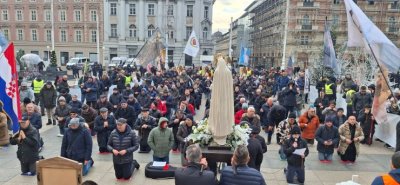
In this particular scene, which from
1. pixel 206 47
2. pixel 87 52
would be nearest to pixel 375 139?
pixel 206 47

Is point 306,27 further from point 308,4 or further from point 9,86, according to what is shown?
point 9,86

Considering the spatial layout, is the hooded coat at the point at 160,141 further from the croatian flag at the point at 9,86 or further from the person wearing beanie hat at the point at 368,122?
the person wearing beanie hat at the point at 368,122

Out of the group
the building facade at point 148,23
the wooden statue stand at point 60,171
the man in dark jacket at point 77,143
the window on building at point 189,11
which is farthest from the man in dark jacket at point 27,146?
the window on building at point 189,11

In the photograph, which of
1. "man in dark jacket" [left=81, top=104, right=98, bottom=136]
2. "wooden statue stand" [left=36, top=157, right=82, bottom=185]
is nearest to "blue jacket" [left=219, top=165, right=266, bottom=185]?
"wooden statue stand" [left=36, top=157, right=82, bottom=185]

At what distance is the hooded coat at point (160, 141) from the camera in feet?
28.6

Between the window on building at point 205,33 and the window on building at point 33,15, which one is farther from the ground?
the window on building at point 33,15

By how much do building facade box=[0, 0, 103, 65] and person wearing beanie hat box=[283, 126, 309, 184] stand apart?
5747 cm

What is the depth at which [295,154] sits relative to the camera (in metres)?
8.01

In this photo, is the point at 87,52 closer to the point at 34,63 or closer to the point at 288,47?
the point at 34,63

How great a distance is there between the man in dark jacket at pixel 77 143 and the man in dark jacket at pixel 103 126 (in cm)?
192

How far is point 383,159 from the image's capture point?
407 inches

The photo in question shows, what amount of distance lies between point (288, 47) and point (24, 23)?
4614 centimetres

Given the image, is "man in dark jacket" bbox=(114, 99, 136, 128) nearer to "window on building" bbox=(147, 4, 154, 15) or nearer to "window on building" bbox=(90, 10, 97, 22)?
"window on building" bbox=(147, 4, 154, 15)

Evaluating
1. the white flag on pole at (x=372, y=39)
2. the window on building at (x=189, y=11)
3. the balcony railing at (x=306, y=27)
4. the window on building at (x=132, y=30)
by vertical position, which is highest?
the window on building at (x=189, y=11)
